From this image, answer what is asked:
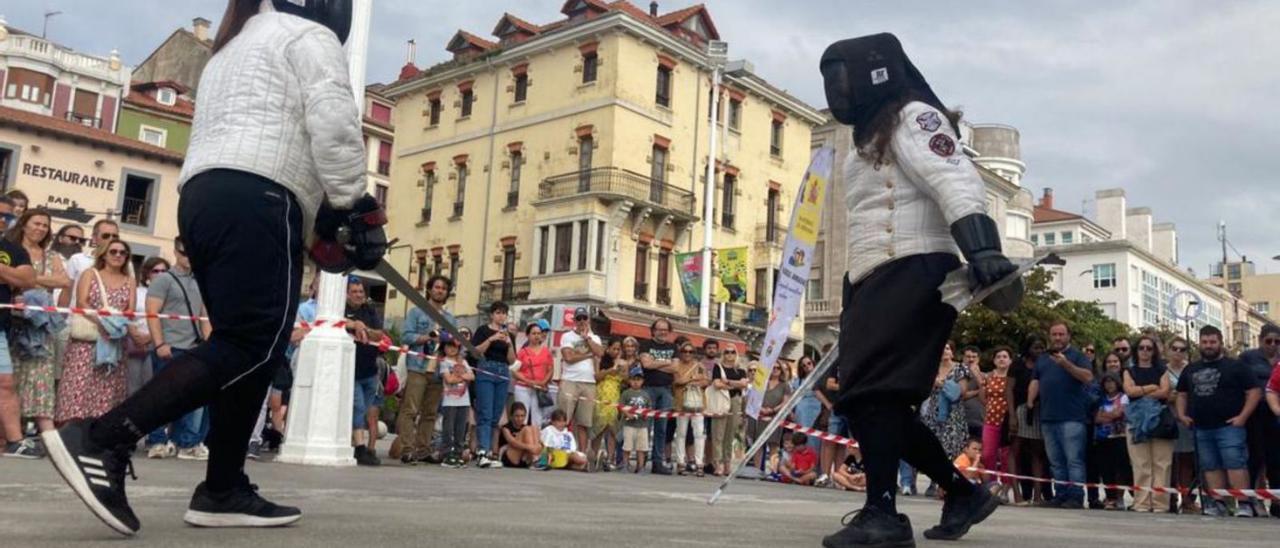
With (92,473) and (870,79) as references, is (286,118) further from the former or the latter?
(870,79)

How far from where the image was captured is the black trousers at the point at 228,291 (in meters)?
3.43

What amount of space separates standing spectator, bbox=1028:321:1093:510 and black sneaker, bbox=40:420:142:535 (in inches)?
367

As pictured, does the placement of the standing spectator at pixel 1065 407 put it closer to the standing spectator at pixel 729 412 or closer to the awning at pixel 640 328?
the standing spectator at pixel 729 412

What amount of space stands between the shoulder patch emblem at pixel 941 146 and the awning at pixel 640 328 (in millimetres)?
31943

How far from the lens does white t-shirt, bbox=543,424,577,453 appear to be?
1251 cm

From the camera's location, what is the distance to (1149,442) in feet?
35.6

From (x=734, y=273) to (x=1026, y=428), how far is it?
23.3m

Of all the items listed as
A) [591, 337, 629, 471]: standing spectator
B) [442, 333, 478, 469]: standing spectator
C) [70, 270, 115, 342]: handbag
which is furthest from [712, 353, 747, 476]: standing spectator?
[70, 270, 115, 342]: handbag

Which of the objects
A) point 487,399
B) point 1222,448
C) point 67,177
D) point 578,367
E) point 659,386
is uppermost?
point 67,177

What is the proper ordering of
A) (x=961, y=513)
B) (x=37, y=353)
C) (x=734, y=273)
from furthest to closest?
(x=734, y=273), (x=37, y=353), (x=961, y=513)

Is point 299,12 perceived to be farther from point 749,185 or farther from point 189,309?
point 749,185

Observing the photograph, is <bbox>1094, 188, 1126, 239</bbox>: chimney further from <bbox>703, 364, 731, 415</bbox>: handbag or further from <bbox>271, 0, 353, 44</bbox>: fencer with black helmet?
<bbox>271, 0, 353, 44</bbox>: fencer with black helmet

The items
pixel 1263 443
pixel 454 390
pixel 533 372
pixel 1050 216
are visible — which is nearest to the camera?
pixel 1263 443

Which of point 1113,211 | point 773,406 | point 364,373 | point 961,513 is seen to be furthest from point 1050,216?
point 961,513
